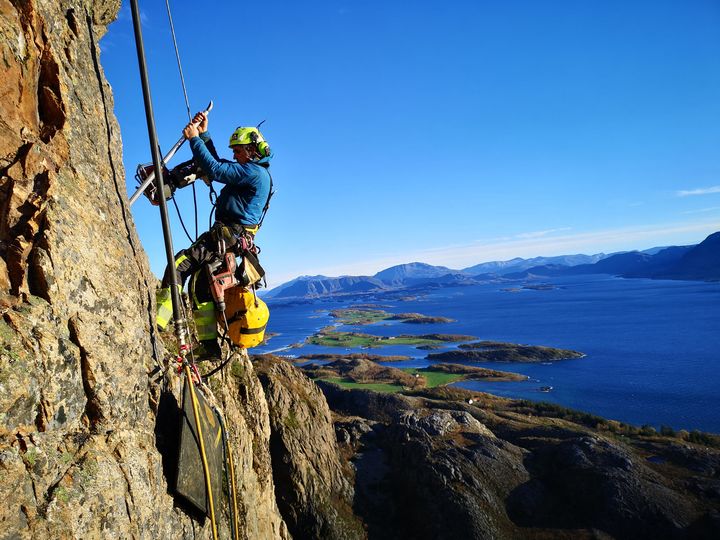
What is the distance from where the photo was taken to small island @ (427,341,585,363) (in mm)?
98688

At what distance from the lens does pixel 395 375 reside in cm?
8319

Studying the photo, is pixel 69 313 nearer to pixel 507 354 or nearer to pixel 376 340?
pixel 507 354

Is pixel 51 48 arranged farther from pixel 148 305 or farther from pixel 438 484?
pixel 438 484

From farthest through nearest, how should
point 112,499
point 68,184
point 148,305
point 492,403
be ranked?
point 492,403 < point 148,305 < point 68,184 < point 112,499

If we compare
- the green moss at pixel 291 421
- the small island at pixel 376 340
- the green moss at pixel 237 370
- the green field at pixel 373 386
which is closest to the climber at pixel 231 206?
the green moss at pixel 237 370

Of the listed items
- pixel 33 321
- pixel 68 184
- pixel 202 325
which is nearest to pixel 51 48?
pixel 68 184

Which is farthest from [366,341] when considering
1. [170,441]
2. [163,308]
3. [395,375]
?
[170,441]

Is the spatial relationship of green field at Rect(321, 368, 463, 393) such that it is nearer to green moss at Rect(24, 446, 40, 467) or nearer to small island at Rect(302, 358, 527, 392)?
small island at Rect(302, 358, 527, 392)

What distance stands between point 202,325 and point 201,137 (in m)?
2.84

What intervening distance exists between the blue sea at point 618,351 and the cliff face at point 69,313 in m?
71.5

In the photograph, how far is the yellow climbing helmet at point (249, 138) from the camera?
20.8 ft

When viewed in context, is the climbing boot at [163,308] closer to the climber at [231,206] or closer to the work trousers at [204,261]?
the climber at [231,206]

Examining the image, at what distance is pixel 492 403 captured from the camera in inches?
2450

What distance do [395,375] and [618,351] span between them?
57.1 m
